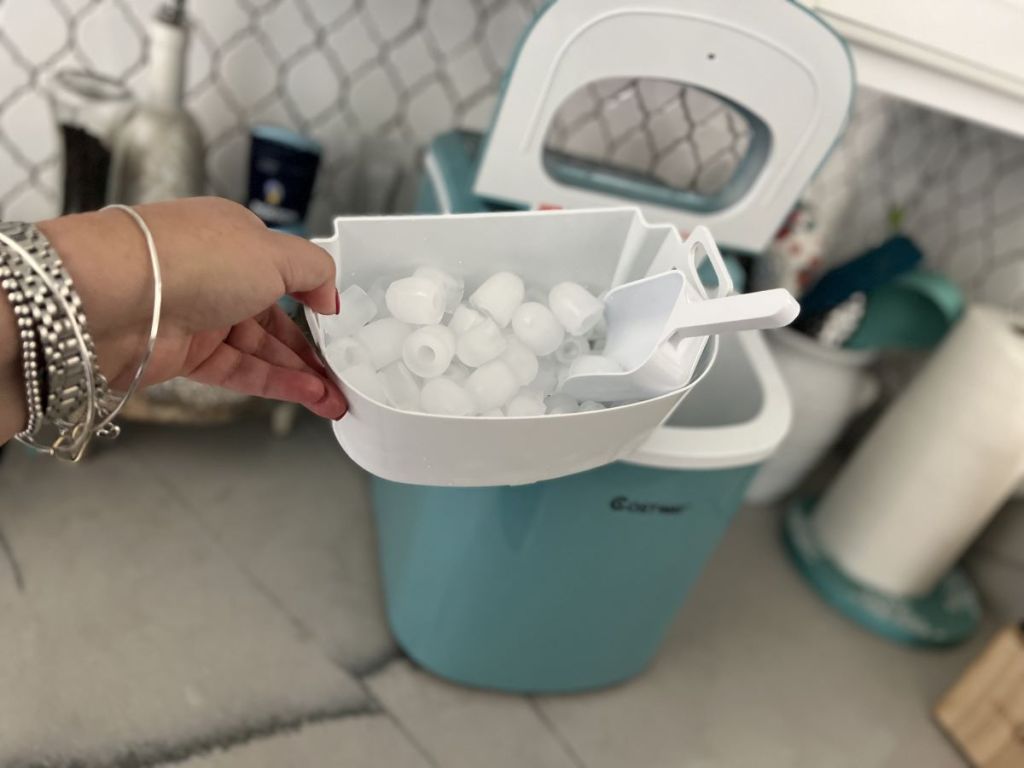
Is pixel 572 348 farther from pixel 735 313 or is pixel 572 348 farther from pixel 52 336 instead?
pixel 52 336

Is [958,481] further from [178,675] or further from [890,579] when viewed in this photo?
[178,675]

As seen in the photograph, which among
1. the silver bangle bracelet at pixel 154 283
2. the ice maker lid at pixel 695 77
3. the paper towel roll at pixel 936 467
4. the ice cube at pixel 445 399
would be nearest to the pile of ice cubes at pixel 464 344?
the ice cube at pixel 445 399

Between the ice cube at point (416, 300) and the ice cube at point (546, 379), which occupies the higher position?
the ice cube at point (416, 300)

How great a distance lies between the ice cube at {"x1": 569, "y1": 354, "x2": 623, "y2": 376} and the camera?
0.58m

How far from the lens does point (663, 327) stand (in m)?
0.55

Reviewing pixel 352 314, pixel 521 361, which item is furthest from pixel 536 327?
pixel 352 314

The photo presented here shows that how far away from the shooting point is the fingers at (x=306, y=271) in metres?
0.51

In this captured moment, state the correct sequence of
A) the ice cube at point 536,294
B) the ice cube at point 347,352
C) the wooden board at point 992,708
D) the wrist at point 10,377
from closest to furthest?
1. the wrist at point 10,377
2. the ice cube at point 347,352
3. the ice cube at point 536,294
4. the wooden board at point 992,708

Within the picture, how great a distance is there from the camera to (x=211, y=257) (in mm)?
492

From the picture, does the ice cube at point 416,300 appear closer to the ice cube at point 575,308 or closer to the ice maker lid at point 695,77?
the ice cube at point 575,308

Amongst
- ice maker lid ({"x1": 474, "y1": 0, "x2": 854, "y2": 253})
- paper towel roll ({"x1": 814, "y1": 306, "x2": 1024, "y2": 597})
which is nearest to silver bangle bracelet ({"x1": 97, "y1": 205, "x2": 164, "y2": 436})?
ice maker lid ({"x1": 474, "y1": 0, "x2": 854, "y2": 253})

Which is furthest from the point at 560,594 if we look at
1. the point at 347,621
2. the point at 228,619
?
the point at 228,619

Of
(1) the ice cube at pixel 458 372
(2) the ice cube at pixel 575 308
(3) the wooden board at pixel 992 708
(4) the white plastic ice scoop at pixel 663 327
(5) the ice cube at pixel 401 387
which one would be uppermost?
(4) the white plastic ice scoop at pixel 663 327

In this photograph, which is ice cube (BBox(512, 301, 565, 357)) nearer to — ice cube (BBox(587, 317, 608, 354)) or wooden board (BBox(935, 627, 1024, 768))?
ice cube (BBox(587, 317, 608, 354))
